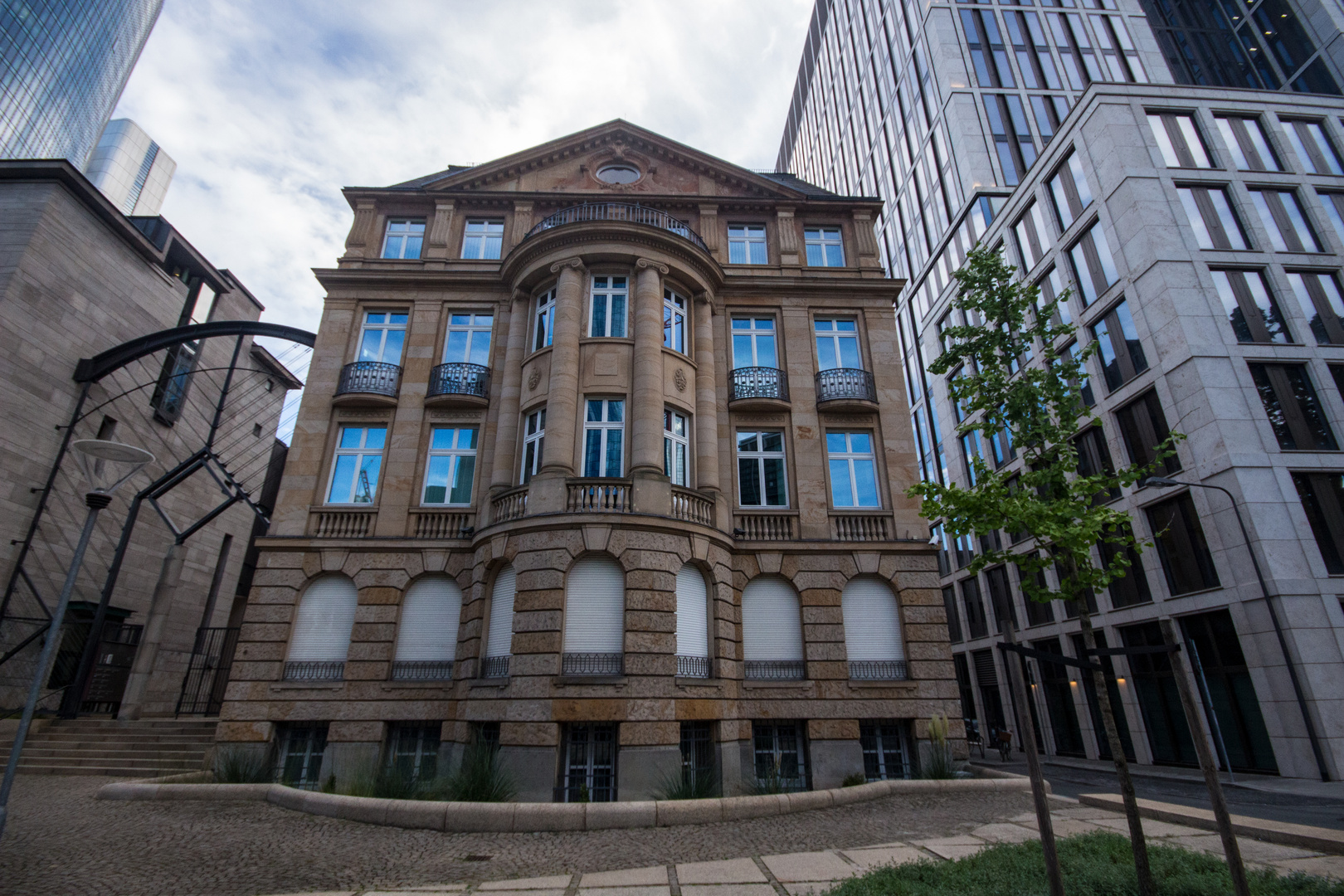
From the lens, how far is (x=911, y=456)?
20391mm

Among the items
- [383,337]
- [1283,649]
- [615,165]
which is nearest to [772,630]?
[383,337]

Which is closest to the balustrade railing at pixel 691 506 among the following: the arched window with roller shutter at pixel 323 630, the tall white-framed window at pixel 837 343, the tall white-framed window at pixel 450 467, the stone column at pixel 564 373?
the stone column at pixel 564 373

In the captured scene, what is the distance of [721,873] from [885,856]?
248 cm

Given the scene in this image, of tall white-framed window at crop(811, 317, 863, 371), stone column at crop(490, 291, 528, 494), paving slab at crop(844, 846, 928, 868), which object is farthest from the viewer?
tall white-framed window at crop(811, 317, 863, 371)

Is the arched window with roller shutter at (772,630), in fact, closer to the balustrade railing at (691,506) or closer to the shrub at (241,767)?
the balustrade railing at (691,506)

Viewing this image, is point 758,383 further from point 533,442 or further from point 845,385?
point 533,442

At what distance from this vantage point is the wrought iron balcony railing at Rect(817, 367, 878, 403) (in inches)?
816

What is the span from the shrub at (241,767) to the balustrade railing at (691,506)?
11448 millimetres

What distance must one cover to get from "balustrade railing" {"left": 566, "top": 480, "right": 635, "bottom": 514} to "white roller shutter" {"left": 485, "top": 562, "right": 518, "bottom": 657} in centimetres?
238

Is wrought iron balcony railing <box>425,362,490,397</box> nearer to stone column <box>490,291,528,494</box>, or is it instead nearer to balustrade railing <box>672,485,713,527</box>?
stone column <box>490,291,528,494</box>

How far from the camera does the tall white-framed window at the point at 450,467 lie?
1959 cm

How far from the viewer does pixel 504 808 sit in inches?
432

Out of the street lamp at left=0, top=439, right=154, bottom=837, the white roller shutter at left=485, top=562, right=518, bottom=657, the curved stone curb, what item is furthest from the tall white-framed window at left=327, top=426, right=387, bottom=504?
the street lamp at left=0, top=439, right=154, bottom=837

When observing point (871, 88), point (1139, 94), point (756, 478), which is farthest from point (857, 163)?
point (756, 478)
